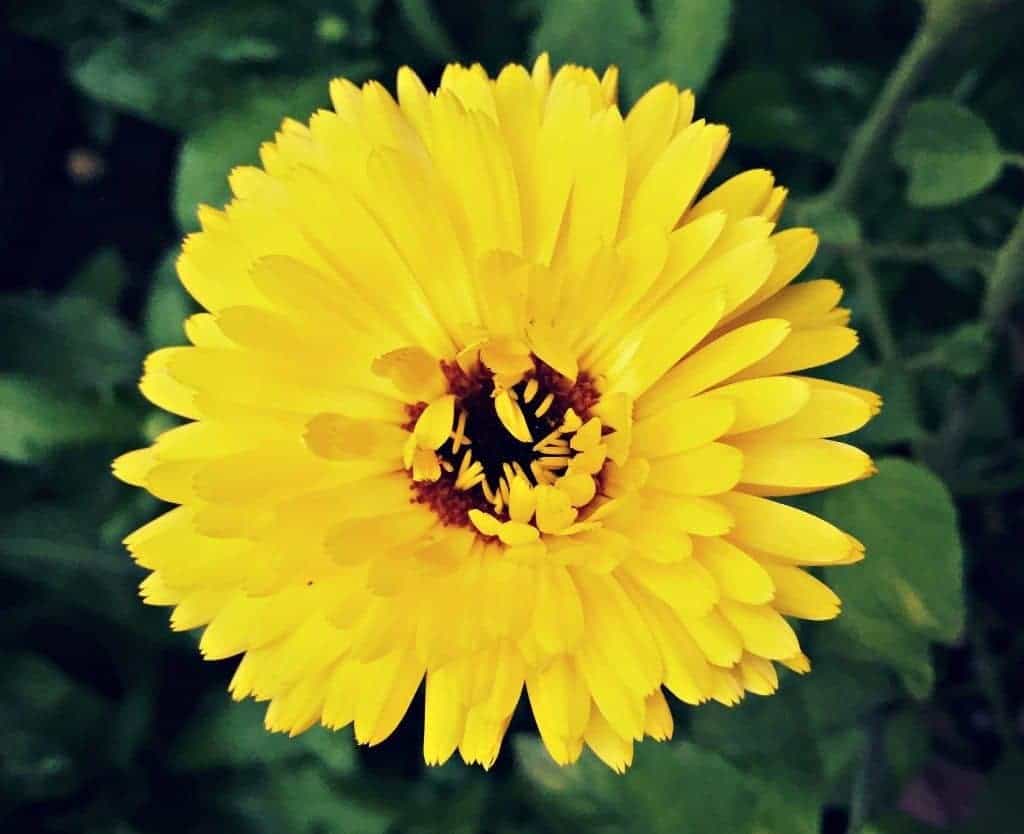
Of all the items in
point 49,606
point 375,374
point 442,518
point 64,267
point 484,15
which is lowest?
point 49,606

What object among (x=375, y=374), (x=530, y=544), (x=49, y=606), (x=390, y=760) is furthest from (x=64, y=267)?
(x=530, y=544)

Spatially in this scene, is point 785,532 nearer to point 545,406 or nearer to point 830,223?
point 545,406

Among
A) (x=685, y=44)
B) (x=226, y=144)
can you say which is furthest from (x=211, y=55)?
(x=685, y=44)

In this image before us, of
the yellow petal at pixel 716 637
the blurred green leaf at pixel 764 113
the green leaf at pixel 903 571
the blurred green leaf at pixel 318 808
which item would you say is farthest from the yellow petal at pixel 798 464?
the blurred green leaf at pixel 318 808

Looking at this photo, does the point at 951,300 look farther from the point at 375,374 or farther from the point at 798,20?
the point at 375,374

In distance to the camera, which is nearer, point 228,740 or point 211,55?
point 211,55

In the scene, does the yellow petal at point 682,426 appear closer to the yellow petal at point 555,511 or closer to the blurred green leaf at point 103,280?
the yellow petal at point 555,511
